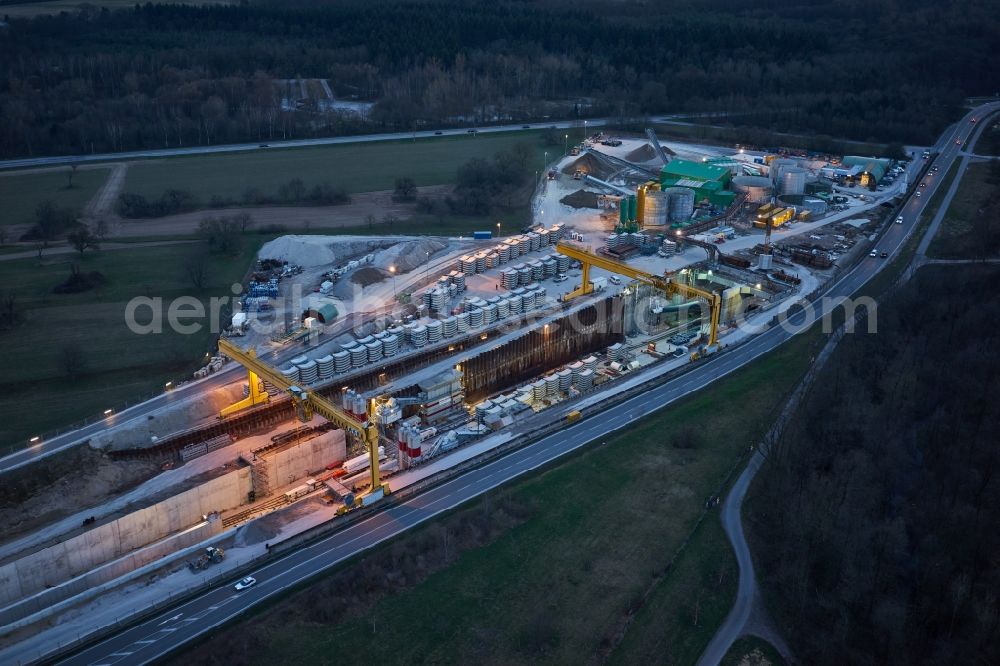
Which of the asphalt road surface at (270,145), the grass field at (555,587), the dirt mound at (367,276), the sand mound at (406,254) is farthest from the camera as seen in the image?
the asphalt road surface at (270,145)

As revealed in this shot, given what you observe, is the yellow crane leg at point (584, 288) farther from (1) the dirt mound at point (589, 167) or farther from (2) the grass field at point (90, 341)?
(1) the dirt mound at point (589, 167)

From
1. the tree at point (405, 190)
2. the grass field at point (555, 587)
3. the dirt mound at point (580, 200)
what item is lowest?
the grass field at point (555, 587)

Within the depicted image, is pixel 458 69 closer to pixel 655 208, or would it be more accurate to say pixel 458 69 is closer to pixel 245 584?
pixel 655 208

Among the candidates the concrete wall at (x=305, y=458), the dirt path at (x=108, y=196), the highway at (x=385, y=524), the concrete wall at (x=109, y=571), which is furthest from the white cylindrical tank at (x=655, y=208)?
the concrete wall at (x=109, y=571)

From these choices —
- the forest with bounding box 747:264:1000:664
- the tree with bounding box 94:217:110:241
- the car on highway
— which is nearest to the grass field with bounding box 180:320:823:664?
the car on highway

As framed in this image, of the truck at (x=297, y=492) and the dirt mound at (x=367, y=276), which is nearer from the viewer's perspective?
the truck at (x=297, y=492)

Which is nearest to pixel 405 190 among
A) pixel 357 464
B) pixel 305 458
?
pixel 305 458
